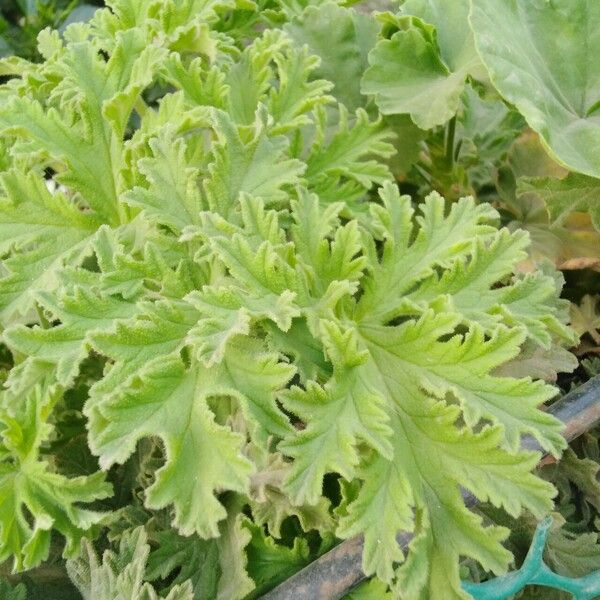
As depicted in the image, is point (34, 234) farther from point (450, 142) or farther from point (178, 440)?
point (450, 142)

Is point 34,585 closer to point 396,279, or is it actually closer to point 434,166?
point 396,279

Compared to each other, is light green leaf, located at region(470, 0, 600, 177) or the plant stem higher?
light green leaf, located at region(470, 0, 600, 177)

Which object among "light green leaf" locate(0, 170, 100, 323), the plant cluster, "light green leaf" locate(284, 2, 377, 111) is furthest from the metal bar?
"light green leaf" locate(284, 2, 377, 111)

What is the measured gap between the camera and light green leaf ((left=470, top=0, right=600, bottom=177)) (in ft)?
3.51

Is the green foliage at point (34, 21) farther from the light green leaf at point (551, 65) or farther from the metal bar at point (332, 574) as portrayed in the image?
the metal bar at point (332, 574)

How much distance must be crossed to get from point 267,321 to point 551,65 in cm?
70

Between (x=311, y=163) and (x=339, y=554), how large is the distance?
1.92ft

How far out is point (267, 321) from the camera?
904mm

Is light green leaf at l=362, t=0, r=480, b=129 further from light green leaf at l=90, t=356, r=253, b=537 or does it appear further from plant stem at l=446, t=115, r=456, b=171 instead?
light green leaf at l=90, t=356, r=253, b=537

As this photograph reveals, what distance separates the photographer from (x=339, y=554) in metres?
0.92

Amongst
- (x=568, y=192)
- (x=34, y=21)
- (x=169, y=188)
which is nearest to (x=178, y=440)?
(x=169, y=188)

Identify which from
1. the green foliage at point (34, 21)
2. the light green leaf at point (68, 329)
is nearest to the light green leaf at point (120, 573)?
the light green leaf at point (68, 329)

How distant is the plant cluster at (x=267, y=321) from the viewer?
33.5 inches

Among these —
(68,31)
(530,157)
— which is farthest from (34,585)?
(530,157)
